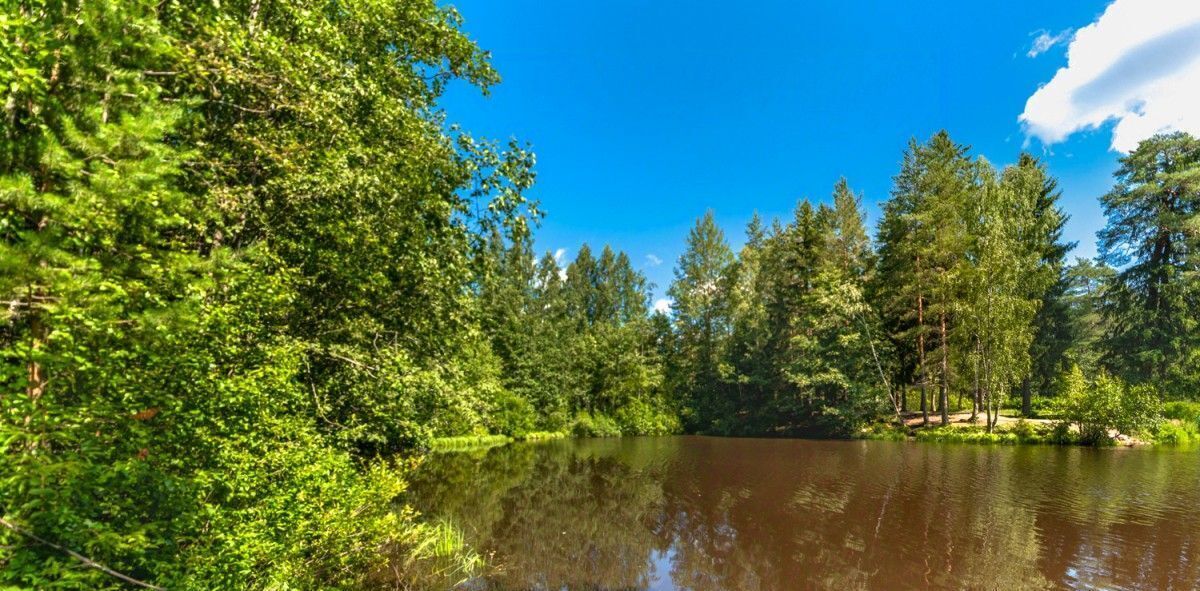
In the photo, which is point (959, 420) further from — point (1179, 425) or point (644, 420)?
point (644, 420)

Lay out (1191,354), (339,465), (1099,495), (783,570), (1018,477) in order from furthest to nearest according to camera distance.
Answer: (1191,354) → (1018,477) → (1099,495) → (783,570) → (339,465)

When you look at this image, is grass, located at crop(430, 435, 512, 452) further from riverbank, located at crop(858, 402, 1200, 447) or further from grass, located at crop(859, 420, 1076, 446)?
grass, located at crop(859, 420, 1076, 446)

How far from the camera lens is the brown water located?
10.7 metres

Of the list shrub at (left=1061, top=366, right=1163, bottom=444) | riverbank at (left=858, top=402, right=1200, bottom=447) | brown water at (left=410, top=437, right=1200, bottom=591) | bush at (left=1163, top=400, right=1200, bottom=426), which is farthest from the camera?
bush at (left=1163, top=400, right=1200, bottom=426)

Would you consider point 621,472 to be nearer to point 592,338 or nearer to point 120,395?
point 120,395

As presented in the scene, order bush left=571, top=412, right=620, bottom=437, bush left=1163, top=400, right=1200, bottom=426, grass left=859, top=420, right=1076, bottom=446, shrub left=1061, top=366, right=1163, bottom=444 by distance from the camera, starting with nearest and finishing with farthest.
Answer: shrub left=1061, top=366, right=1163, bottom=444
grass left=859, top=420, right=1076, bottom=446
bush left=1163, top=400, right=1200, bottom=426
bush left=571, top=412, right=620, bottom=437

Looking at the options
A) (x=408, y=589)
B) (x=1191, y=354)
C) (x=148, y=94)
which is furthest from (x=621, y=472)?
(x=1191, y=354)

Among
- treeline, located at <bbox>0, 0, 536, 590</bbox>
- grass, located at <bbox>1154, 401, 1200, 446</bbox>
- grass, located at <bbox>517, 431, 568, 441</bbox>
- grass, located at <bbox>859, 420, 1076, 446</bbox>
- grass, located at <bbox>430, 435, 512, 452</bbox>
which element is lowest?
grass, located at <bbox>517, 431, 568, 441</bbox>

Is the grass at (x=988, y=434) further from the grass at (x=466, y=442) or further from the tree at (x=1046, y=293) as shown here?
the grass at (x=466, y=442)

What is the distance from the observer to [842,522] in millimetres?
14562

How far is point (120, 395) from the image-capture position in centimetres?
445

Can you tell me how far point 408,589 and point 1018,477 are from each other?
21622mm

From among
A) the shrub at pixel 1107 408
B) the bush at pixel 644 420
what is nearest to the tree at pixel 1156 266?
the shrub at pixel 1107 408

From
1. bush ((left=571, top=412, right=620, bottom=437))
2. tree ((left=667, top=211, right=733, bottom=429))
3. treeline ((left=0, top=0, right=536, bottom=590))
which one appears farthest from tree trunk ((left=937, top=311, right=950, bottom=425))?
treeline ((left=0, top=0, right=536, bottom=590))
